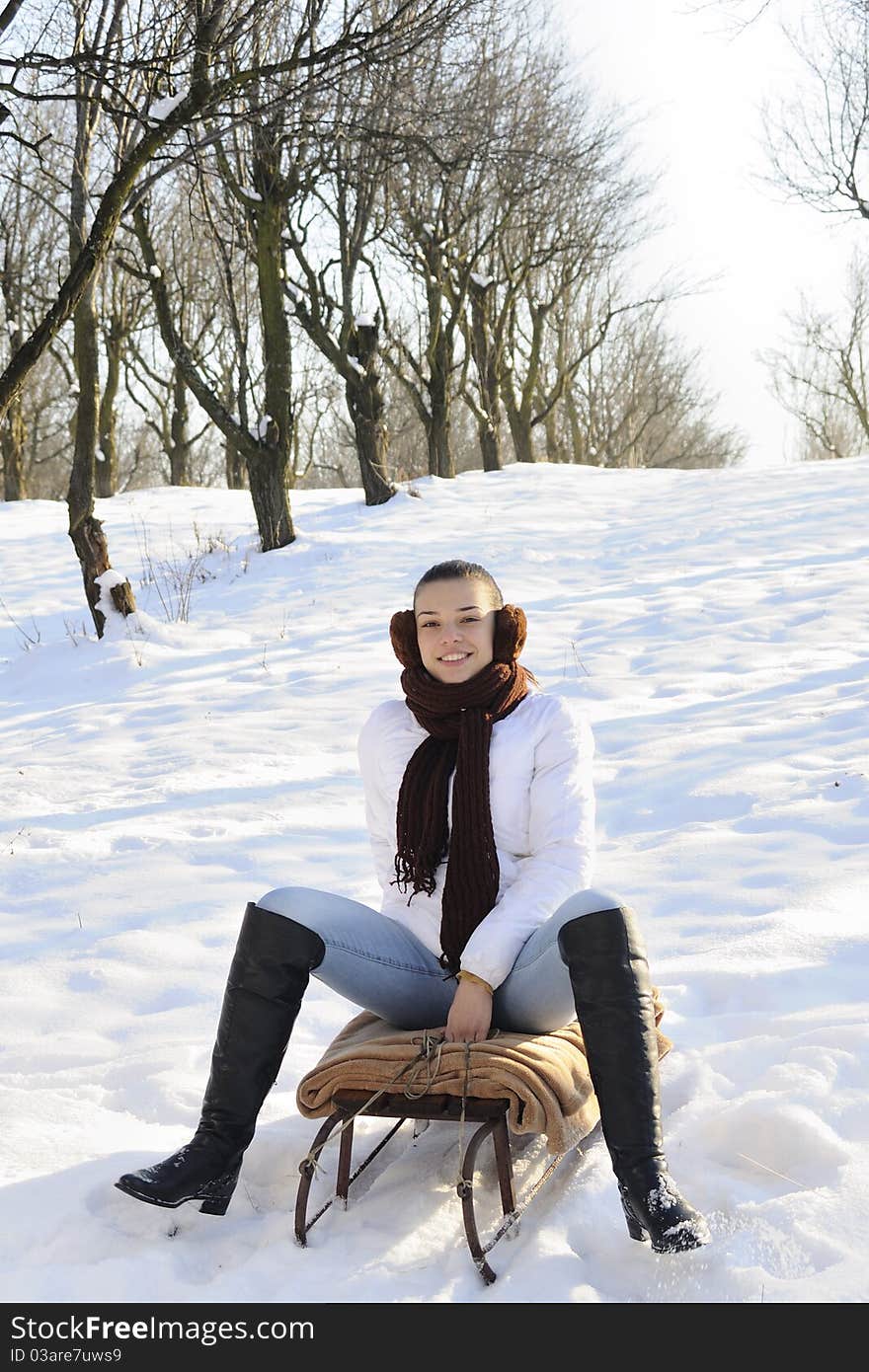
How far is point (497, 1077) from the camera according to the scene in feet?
7.43

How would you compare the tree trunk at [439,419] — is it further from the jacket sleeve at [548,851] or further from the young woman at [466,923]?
the jacket sleeve at [548,851]

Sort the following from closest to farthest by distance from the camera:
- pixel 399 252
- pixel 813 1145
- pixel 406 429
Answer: pixel 813 1145, pixel 399 252, pixel 406 429

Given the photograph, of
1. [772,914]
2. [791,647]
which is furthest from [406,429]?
[772,914]

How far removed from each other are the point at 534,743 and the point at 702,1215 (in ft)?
3.47

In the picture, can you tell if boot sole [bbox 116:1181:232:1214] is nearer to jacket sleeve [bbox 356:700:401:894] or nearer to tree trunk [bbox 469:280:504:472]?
jacket sleeve [bbox 356:700:401:894]

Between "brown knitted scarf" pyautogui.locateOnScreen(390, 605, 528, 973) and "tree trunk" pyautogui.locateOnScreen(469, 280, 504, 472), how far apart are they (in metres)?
15.9

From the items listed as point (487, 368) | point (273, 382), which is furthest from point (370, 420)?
point (487, 368)

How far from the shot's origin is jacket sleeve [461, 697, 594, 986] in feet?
8.07

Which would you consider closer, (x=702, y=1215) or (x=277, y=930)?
(x=702, y=1215)

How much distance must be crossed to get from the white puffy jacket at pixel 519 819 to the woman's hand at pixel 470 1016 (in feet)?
0.13

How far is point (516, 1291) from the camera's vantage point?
2.10 m

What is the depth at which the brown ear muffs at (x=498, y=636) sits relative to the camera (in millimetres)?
2799

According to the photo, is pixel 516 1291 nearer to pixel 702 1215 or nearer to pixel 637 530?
pixel 702 1215

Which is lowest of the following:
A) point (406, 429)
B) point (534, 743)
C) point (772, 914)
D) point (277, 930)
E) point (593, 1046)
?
point (772, 914)
